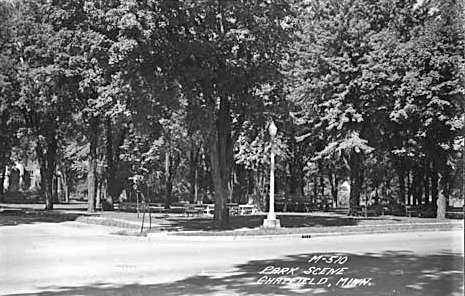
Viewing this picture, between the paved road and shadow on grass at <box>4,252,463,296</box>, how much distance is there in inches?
0.6

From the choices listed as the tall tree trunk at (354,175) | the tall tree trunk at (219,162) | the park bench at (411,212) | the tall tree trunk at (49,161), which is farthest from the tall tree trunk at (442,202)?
the tall tree trunk at (49,161)

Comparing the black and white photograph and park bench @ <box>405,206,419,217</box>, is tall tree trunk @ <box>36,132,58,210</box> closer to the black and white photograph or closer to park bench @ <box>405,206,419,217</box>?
the black and white photograph

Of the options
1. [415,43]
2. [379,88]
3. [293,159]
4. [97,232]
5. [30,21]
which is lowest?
[97,232]

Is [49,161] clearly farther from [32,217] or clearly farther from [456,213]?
[456,213]

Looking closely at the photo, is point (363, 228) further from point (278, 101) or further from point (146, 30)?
point (146, 30)

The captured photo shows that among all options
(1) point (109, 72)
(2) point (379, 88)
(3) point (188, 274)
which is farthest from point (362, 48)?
(3) point (188, 274)

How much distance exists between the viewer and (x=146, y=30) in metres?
19.9

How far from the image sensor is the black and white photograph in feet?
38.0

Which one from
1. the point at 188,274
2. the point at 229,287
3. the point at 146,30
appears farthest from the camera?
the point at 146,30

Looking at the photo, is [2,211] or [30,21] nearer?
[30,21]

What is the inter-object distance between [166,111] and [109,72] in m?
2.94

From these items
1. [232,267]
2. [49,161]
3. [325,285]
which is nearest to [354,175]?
[49,161]

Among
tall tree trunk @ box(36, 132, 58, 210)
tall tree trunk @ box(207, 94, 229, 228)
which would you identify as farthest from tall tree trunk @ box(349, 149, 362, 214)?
tall tree trunk @ box(36, 132, 58, 210)

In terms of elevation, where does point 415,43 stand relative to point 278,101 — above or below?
above
